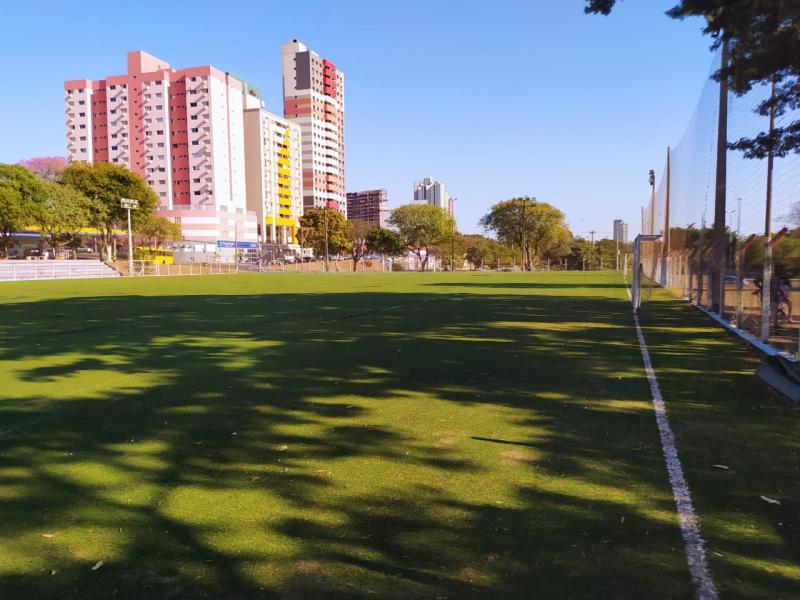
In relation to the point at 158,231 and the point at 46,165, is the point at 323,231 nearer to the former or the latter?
the point at 158,231

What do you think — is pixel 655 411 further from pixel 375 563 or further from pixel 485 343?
pixel 485 343

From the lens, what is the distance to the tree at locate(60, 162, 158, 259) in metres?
63.0

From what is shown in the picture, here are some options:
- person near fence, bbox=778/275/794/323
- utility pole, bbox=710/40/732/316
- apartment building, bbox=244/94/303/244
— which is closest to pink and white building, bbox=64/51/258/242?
apartment building, bbox=244/94/303/244

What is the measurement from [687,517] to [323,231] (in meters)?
89.1

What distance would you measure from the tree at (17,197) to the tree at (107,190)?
545 cm

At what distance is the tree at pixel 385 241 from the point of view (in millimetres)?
83488

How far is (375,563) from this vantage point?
2.90 m

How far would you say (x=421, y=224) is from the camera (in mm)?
82875

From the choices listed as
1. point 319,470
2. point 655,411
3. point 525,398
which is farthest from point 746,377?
point 319,470

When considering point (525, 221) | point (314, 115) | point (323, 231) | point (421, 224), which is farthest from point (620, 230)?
point (314, 115)

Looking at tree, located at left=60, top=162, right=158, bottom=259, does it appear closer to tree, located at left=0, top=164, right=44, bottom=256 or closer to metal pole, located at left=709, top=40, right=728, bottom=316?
tree, located at left=0, top=164, right=44, bottom=256

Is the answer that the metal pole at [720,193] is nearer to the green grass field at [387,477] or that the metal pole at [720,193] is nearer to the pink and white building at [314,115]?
the green grass field at [387,477]

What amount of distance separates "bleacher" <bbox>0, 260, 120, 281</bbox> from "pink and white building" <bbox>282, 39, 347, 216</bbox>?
330 ft

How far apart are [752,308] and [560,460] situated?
8693 mm
